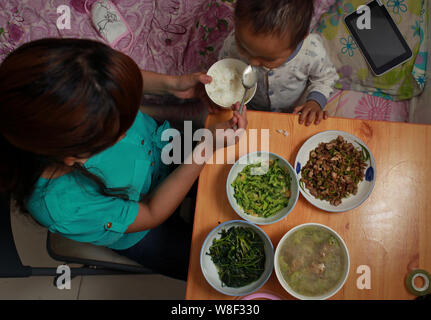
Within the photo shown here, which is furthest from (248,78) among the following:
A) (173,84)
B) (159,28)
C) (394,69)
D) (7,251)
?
(7,251)

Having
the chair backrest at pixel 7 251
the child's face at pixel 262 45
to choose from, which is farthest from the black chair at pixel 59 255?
the child's face at pixel 262 45

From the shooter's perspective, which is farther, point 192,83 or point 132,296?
point 132,296

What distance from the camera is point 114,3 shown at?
5.06 ft

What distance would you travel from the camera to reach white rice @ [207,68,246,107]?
3.49ft

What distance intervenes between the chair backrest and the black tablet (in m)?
1.70

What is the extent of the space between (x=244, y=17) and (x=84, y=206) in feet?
2.44

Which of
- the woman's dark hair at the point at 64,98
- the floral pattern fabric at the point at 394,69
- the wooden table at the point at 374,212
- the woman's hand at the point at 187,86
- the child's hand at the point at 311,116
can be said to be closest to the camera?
the woman's dark hair at the point at 64,98

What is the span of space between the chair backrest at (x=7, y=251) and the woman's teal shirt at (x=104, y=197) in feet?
1.14

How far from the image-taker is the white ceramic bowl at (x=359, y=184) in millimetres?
949

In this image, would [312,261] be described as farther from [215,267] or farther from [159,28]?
[159,28]

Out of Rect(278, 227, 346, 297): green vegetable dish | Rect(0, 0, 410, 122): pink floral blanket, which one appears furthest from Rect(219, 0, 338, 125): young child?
Rect(278, 227, 346, 297): green vegetable dish

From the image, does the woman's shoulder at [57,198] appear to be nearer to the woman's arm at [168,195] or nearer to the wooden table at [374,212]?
the woman's arm at [168,195]
